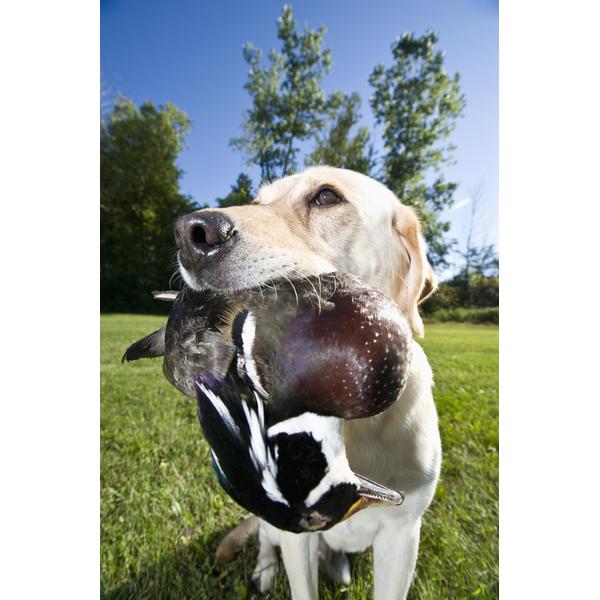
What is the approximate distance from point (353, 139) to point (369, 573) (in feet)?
3.45

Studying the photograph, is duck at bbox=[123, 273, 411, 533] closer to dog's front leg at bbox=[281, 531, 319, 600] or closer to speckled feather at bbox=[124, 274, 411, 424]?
speckled feather at bbox=[124, 274, 411, 424]

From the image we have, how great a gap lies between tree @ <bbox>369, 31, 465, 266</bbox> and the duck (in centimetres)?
45

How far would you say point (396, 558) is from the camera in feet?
2.88

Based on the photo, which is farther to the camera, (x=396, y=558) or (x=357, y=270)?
(x=396, y=558)

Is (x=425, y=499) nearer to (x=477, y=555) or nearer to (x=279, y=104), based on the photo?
(x=477, y=555)

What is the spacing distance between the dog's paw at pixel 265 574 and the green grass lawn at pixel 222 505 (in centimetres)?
2

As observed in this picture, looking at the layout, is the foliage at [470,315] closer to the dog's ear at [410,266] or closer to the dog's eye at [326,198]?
the dog's ear at [410,266]

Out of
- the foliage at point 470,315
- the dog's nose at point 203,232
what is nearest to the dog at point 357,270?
the dog's nose at point 203,232

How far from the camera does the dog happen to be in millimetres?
613

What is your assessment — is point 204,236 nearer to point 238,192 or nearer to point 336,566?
point 238,192

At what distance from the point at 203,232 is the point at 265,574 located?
0.93m

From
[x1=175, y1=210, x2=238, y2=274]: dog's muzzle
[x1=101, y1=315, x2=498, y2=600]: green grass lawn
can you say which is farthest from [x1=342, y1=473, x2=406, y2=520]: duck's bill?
[x1=101, y1=315, x2=498, y2=600]: green grass lawn

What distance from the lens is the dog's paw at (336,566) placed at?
1.09 meters

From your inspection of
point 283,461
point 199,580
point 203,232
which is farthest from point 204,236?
point 199,580
